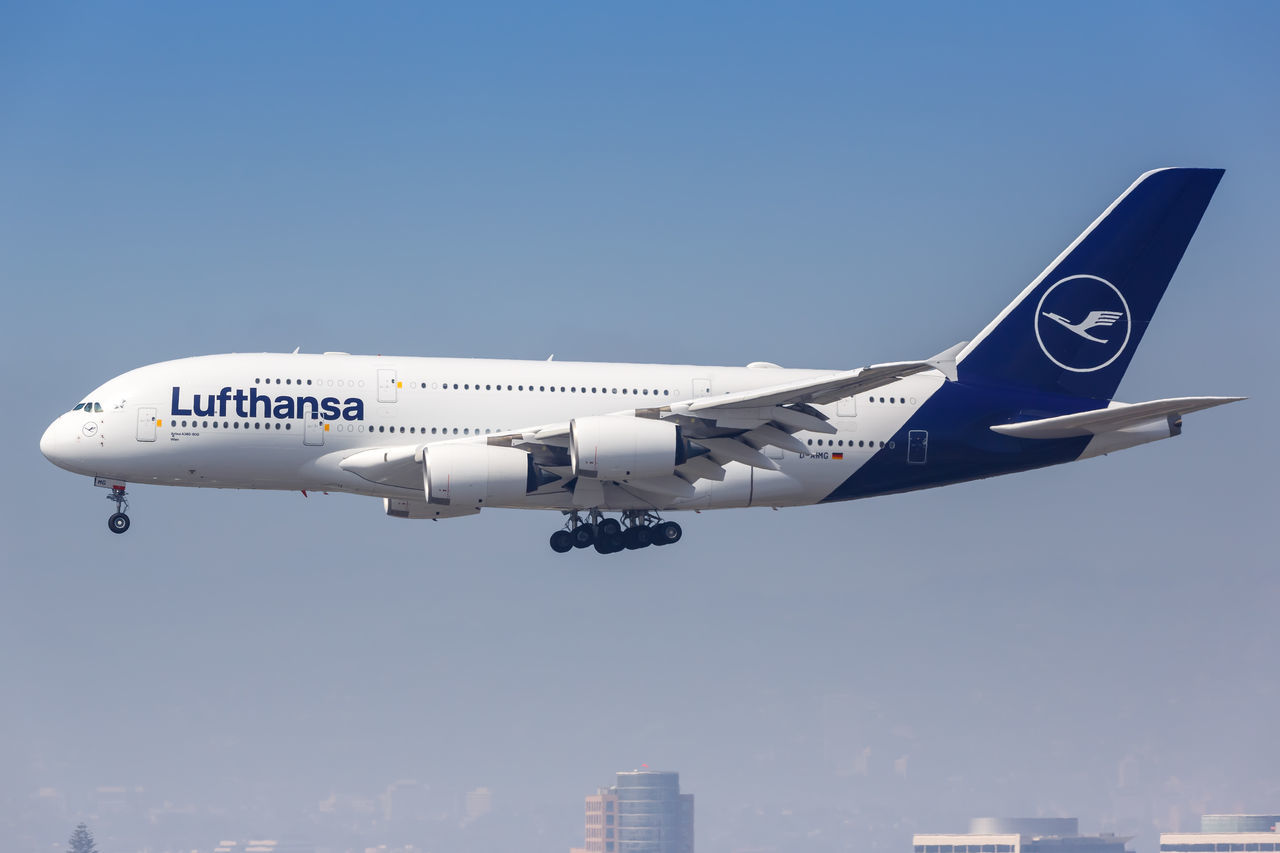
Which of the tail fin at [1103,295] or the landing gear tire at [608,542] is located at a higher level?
the tail fin at [1103,295]

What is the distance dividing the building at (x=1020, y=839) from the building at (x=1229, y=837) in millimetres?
4133

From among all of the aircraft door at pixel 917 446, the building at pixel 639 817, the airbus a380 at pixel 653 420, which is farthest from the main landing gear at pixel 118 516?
the building at pixel 639 817

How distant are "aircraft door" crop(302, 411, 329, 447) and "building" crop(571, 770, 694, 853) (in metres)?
54.5

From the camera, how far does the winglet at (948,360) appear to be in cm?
4462

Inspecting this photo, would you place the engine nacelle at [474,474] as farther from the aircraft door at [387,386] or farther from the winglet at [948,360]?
the winglet at [948,360]

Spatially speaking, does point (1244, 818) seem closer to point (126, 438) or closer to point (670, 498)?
point (670, 498)

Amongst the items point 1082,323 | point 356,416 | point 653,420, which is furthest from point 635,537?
point 1082,323

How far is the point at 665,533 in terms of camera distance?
146 feet

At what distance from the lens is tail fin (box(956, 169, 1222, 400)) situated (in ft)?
148

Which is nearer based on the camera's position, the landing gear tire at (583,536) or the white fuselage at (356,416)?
the white fuselage at (356,416)

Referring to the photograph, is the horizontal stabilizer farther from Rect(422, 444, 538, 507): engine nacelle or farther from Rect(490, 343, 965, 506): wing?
Rect(422, 444, 538, 507): engine nacelle

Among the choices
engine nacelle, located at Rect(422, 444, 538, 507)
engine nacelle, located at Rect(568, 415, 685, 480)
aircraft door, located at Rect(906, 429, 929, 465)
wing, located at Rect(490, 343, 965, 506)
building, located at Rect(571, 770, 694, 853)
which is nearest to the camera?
wing, located at Rect(490, 343, 965, 506)

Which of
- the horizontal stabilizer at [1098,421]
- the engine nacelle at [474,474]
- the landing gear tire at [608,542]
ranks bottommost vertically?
the landing gear tire at [608,542]

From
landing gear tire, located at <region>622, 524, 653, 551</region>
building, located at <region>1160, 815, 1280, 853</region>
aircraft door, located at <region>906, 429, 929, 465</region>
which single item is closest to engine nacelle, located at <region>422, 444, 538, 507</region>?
landing gear tire, located at <region>622, 524, 653, 551</region>
